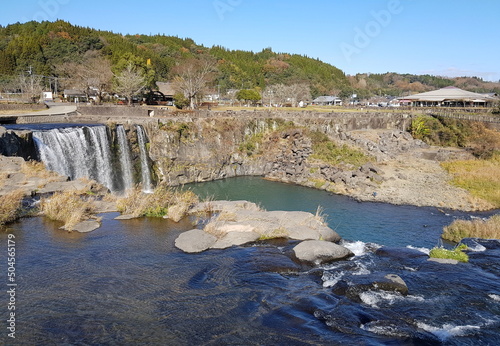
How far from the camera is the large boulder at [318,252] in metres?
14.2

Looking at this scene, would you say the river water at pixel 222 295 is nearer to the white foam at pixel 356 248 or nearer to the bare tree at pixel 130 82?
the white foam at pixel 356 248

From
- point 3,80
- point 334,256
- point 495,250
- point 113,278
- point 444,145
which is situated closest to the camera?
point 113,278

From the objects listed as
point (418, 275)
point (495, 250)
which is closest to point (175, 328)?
point (418, 275)

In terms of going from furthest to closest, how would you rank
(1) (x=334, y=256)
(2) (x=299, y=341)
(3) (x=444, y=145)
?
1. (3) (x=444, y=145)
2. (1) (x=334, y=256)
3. (2) (x=299, y=341)

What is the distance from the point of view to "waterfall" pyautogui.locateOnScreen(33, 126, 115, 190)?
96.0 feet

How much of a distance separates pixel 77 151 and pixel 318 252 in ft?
81.5

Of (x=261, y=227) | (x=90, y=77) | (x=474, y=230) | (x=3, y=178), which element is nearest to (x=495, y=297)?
(x=261, y=227)

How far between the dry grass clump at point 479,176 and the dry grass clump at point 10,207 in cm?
3621

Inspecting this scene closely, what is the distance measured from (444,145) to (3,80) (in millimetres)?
86128

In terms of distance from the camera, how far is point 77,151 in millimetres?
31312

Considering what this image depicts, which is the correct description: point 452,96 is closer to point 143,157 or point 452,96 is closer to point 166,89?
point 166,89

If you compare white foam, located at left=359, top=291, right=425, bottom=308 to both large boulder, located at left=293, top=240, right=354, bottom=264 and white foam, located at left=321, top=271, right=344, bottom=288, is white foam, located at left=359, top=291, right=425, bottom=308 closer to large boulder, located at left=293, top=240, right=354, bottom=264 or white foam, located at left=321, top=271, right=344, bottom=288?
white foam, located at left=321, top=271, right=344, bottom=288

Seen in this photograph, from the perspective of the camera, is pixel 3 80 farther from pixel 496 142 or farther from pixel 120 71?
pixel 496 142

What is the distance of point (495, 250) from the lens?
17.0 m
